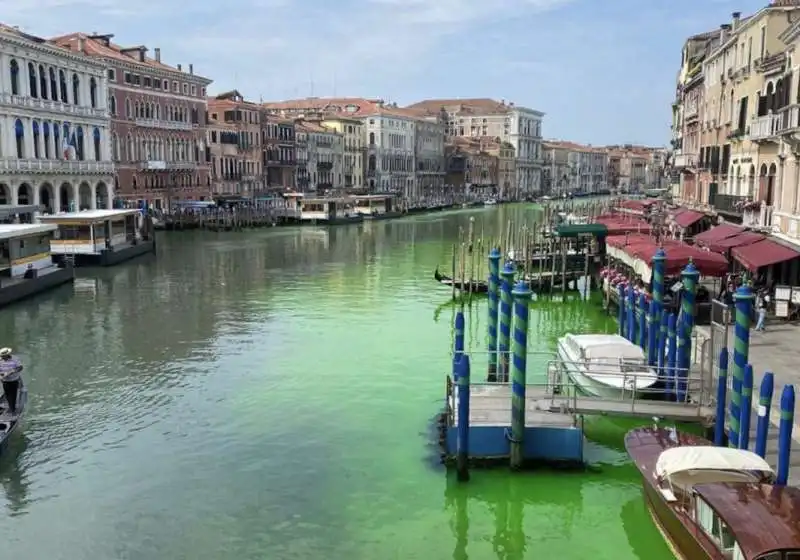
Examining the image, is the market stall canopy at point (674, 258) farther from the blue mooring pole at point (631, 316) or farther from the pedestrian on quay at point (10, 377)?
the pedestrian on quay at point (10, 377)

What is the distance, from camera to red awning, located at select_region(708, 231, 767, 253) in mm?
15779

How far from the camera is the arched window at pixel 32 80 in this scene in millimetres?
32312

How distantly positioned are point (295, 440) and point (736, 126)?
15669mm

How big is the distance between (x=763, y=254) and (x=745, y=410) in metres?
7.30

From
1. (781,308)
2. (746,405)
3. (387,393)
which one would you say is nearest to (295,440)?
(387,393)

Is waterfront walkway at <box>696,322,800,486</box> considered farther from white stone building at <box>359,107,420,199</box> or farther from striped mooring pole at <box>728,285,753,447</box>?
white stone building at <box>359,107,420,199</box>

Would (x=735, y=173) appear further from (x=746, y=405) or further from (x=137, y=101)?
(x=137, y=101)

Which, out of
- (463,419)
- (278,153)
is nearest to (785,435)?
(463,419)

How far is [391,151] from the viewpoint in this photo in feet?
245

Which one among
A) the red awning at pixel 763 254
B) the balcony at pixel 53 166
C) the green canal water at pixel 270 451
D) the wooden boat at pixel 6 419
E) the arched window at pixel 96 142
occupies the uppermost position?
the arched window at pixel 96 142

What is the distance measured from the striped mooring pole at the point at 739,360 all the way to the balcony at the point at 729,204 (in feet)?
35.5

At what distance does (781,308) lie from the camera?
45.4 ft

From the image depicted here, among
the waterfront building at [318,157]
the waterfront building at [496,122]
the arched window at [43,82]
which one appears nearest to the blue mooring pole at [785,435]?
the arched window at [43,82]

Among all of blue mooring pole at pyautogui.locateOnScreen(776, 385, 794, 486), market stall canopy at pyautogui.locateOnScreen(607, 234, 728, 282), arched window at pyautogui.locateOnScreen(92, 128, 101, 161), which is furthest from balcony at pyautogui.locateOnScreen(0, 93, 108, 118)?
blue mooring pole at pyautogui.locateOnScreen(776, 385, 794, 486)
